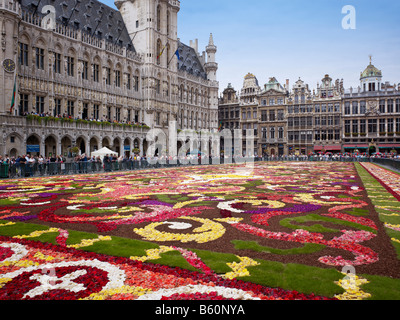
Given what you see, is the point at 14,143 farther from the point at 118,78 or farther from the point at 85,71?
the point at 118,78

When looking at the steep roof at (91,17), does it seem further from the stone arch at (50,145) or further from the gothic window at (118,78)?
the stone arch at (50,145)

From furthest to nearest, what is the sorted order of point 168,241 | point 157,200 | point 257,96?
point 257,96 < point 157,200 < point 168,241

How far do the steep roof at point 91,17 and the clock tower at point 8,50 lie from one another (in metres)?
5.54

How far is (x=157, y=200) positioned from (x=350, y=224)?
195 inches

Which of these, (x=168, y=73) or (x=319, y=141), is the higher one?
(x=168, y=73)

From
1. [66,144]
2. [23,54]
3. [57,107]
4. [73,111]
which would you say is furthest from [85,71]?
[66,144]

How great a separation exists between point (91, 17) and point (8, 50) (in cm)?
1707

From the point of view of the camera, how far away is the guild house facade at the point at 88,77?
27.1 metres

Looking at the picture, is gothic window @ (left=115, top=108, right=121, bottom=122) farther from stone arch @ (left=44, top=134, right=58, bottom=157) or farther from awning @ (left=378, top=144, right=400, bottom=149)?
awning @ (left=378, top=144, right=400, bottom=149)

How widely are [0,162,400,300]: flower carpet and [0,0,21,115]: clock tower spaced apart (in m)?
22.9

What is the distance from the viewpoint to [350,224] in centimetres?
567

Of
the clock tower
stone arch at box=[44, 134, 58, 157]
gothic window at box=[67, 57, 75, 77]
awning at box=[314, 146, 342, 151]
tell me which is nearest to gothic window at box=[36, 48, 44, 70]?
gothic window at box=[67, 57, 75, 77]

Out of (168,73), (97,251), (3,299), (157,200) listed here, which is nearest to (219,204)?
(157,200)
